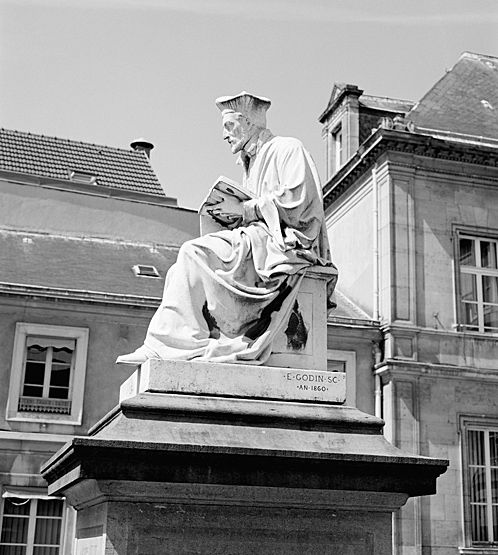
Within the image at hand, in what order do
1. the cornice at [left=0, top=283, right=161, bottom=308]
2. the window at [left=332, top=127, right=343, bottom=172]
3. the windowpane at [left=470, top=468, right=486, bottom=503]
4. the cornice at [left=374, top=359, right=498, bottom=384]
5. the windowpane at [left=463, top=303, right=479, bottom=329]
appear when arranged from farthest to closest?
the window at [left=332, top=127, right=343, bottom=172], the windowpane at [left=463, top=303, right=479, bottom=329], the cornice at [left=374, top=359, right=498, bottom=384], the windowpane at [left=470, top=468, right=486, bottom=503], the cornice at [left=0, top=283, right=161, bottom=308]

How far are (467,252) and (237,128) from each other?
1433cm

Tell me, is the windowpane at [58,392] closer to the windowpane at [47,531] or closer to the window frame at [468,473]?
the windowpane at [47,531]

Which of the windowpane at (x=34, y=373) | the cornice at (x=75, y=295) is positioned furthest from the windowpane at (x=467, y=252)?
the windowpane at (x=34, y=373)

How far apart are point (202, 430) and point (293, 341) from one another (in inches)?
40.3

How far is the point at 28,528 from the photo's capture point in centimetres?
1661

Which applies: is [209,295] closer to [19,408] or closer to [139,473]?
[139,473]

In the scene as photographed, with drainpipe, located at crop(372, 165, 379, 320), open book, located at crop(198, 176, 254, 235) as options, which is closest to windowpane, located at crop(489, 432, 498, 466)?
drainpipe, located at crop(372, 165, 379, 320)

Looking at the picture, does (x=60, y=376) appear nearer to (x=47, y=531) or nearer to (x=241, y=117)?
(x=47, y=531)

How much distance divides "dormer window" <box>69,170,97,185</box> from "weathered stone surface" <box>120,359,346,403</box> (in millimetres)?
19679

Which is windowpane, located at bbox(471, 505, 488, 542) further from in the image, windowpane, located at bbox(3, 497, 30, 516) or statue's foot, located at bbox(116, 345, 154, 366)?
statue's foot, located at bbox(116, 345, 154, 366)

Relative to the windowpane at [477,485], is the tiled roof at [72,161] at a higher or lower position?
higher

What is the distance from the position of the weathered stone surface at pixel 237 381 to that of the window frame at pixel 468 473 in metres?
13.0

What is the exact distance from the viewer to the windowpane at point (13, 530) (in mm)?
16578

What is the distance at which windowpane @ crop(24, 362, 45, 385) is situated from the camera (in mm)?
17438
